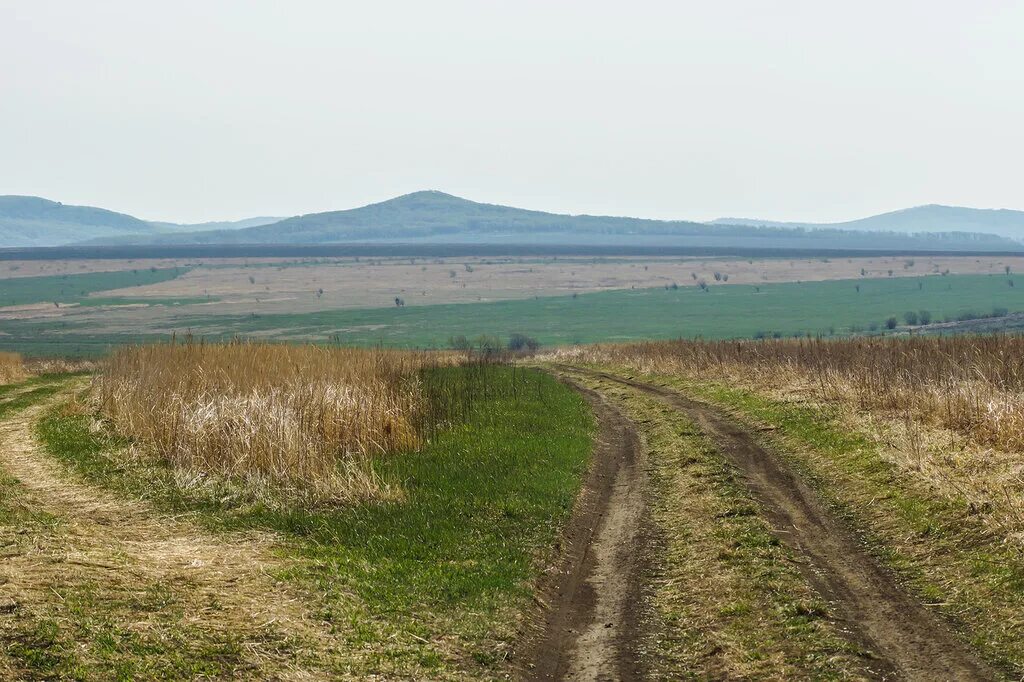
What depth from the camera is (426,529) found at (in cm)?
1461

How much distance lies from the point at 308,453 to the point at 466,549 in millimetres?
5028

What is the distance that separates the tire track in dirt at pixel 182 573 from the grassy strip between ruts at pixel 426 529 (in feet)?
1.26

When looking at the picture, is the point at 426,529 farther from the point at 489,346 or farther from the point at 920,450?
the point at 489,346

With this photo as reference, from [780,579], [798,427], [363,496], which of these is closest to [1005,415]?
[798,427]

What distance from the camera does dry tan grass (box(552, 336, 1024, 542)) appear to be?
15328mm

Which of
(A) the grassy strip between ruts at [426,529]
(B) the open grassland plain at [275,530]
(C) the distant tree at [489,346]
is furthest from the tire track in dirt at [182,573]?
(C) the distant tree at [489,346]

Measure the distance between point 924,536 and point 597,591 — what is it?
473 centimetres

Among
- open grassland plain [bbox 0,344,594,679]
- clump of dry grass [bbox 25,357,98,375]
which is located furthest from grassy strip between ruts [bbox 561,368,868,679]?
clump of dry grass [bbox 25,357,98,375]

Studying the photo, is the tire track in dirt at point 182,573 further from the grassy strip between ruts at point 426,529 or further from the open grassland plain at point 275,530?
the grassy strip between ruts at point 426,529

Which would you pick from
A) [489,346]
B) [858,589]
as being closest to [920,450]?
[858,589]

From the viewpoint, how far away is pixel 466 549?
45.1 feet

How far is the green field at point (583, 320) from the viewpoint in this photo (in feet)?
454

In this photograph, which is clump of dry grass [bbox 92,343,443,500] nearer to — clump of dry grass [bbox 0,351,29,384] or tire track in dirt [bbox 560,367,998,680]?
tire track in dirt [bbox 560,367,998,680]

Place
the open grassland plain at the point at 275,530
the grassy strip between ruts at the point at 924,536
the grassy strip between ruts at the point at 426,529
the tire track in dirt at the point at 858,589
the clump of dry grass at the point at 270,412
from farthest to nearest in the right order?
1. the clump of dry grass at the point at 270,412
2. the grassy strip between ruts at the point at 924,536
3. the grassy strip between ruts at the point at 426,529
4. the tire track in dirt at the point at 858,589
5. the open grassland plain at the point at 275,530
